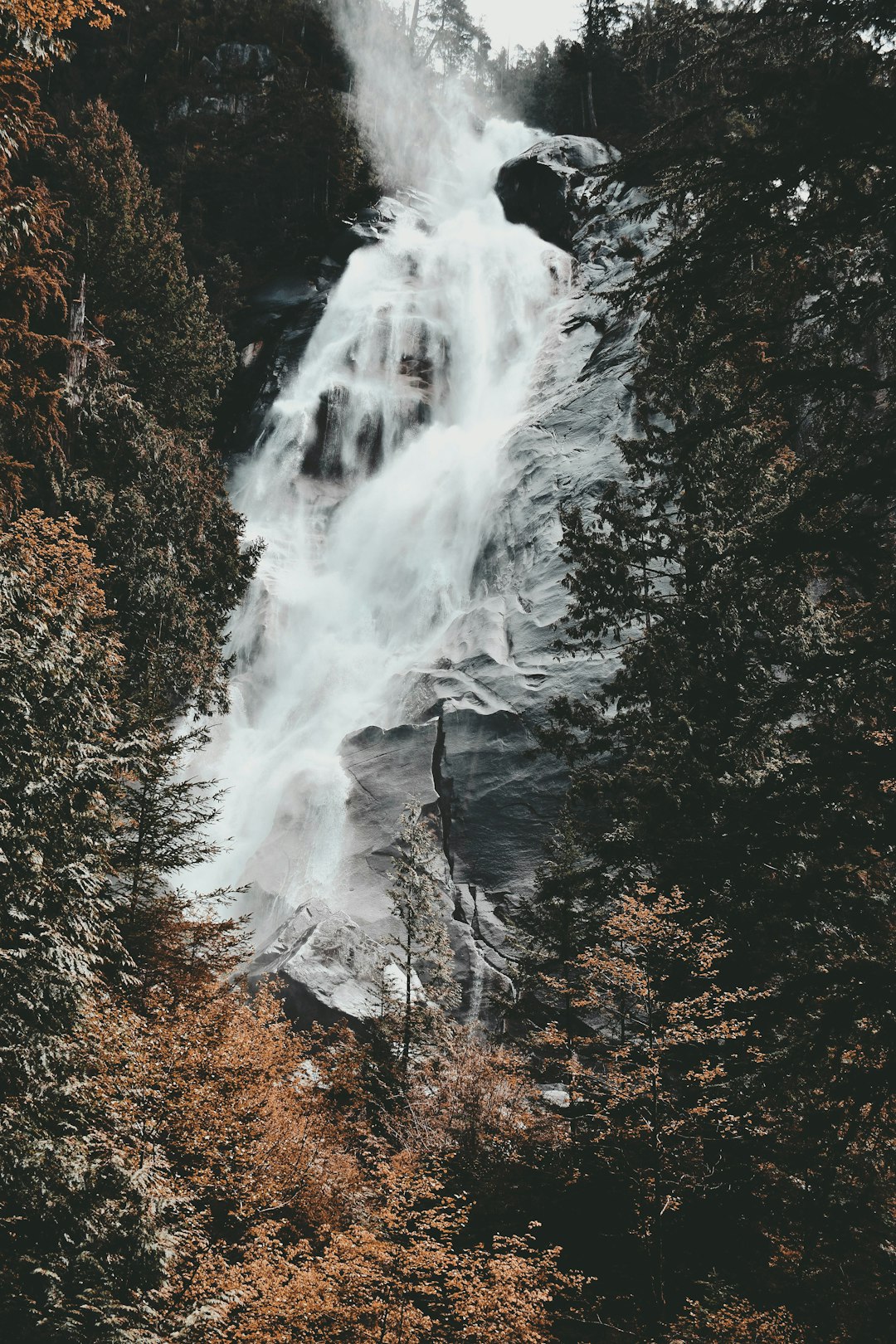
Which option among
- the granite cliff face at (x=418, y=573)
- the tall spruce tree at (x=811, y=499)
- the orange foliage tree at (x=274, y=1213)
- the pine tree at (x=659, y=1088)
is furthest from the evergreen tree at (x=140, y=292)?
the tall spruce tree at (x=811, y=499)

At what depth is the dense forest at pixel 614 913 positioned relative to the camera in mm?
4551

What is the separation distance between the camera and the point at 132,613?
21672 millimetres

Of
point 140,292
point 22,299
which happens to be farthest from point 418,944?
point 140,292

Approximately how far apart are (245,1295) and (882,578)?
26.0ft

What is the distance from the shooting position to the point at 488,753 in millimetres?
26344

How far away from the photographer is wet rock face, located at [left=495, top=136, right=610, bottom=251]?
159ft

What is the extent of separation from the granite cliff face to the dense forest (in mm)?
2965

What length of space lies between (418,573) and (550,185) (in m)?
28.2

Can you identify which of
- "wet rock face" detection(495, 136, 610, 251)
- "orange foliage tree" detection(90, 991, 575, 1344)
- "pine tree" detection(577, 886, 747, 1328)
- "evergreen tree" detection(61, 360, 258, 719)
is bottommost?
"orange foliage tree" detection(90, 991, 575, 1344)

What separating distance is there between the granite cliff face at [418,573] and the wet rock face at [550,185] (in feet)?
0.54

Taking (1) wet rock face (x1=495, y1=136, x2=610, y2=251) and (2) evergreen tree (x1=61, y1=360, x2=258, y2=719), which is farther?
(1) wet rock face (x1=495, y1=136, x2=610, y2=251)

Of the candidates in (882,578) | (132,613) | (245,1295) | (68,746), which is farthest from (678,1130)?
(132,613)

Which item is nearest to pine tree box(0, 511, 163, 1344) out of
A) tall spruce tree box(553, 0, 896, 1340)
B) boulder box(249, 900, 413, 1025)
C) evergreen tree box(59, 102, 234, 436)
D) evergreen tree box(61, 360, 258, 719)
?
tall spruce tree box(553, 0, 896, 1340)

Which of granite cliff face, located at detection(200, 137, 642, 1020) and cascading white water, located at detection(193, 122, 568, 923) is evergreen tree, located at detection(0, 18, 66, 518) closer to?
granite cliff face, located at detection(200, 137, 642, 1020)
